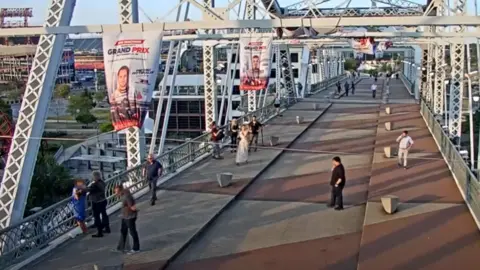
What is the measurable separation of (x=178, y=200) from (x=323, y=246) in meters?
4.99

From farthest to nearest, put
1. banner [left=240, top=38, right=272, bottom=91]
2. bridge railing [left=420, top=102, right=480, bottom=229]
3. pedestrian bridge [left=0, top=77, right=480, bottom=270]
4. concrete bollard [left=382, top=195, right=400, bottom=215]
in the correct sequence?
banner [left=240, top=38, right=272, bottom=91] < concrete bollard [left=382, top=195, right=400, bottom=215] < bridge railing [left=420, top=102, right=480, bottom=229] < pedestrian bridge [left=0, top=77, right=480, bottom=270]

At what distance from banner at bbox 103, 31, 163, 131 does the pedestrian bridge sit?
2356 mm

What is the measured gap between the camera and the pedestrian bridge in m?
11.7

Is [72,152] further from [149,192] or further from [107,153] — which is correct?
[149,192]

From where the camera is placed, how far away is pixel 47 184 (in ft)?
139

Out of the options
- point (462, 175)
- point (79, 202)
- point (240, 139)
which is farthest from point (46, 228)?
point (462, 175)

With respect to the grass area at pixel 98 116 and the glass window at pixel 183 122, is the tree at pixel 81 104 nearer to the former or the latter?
Answer: the grass area at pixel 98 116

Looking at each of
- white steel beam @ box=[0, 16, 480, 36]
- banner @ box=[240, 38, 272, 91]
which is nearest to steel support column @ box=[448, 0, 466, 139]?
banner @ box=[240, 38, 272, 91]

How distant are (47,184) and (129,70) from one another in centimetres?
3019

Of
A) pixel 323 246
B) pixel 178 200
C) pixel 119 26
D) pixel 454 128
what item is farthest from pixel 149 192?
pixel 454 128

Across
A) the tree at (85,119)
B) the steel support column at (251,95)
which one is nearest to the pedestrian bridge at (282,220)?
the steel support column at (251,95)

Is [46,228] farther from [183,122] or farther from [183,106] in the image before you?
[183,122]

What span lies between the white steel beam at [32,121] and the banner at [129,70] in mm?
1101

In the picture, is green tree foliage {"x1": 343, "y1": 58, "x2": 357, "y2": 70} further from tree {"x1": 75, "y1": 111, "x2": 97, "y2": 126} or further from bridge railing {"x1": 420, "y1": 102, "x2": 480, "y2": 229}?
bridge railing {"x1": 420, "y1": 102, "x2": 480, "y2": 229}
